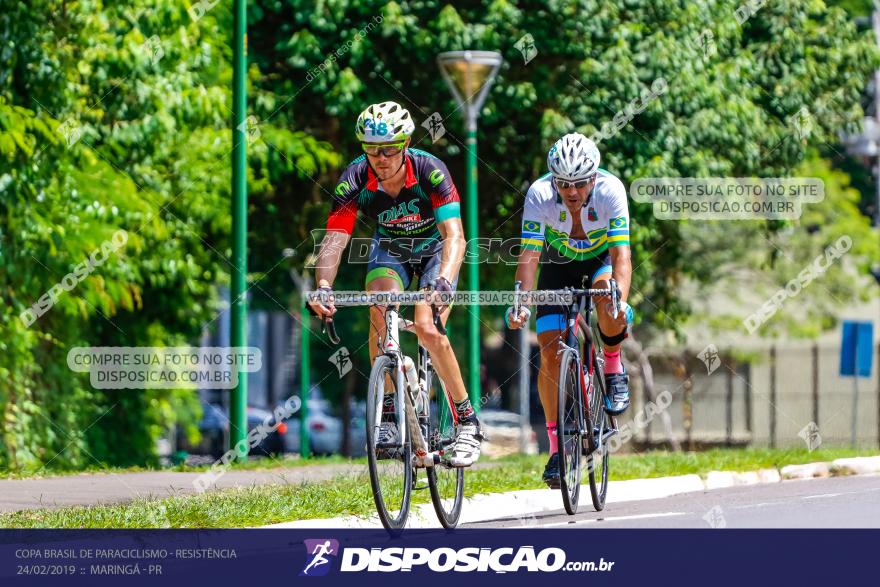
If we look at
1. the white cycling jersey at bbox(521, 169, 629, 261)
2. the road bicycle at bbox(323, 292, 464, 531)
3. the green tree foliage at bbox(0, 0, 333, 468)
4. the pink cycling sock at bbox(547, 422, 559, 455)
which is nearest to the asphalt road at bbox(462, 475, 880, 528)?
the pink cycling sock at bbox(547, 422, 559, 455)

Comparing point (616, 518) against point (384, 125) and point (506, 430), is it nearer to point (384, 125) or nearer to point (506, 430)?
point (384, 125)

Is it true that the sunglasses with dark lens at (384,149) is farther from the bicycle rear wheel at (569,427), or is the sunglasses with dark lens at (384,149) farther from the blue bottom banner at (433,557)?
the blue bottom banner at (433,557)

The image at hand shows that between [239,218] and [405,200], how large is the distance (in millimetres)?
7539

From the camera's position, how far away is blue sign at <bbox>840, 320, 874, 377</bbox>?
77.5 ft

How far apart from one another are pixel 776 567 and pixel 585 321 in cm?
281

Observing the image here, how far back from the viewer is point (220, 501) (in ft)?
34.2

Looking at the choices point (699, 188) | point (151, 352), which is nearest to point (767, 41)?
point (699, 188)

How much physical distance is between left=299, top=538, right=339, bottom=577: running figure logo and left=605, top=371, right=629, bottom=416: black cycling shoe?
2406mm

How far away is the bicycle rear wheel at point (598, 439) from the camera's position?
1021 centimetres

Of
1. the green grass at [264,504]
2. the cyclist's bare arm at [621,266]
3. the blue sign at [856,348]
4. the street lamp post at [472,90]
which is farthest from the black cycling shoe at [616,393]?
the blue sign at [856,348]

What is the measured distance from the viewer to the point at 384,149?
356 inches

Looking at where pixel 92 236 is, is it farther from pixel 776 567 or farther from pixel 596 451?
pixel 776 567

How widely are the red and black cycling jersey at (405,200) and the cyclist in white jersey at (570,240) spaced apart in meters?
0.77

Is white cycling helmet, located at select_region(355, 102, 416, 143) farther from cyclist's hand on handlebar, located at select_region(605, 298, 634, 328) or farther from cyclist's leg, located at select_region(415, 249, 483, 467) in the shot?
cyclist's hand on handlebar, located at select_region(605, 298, 634, 328)
